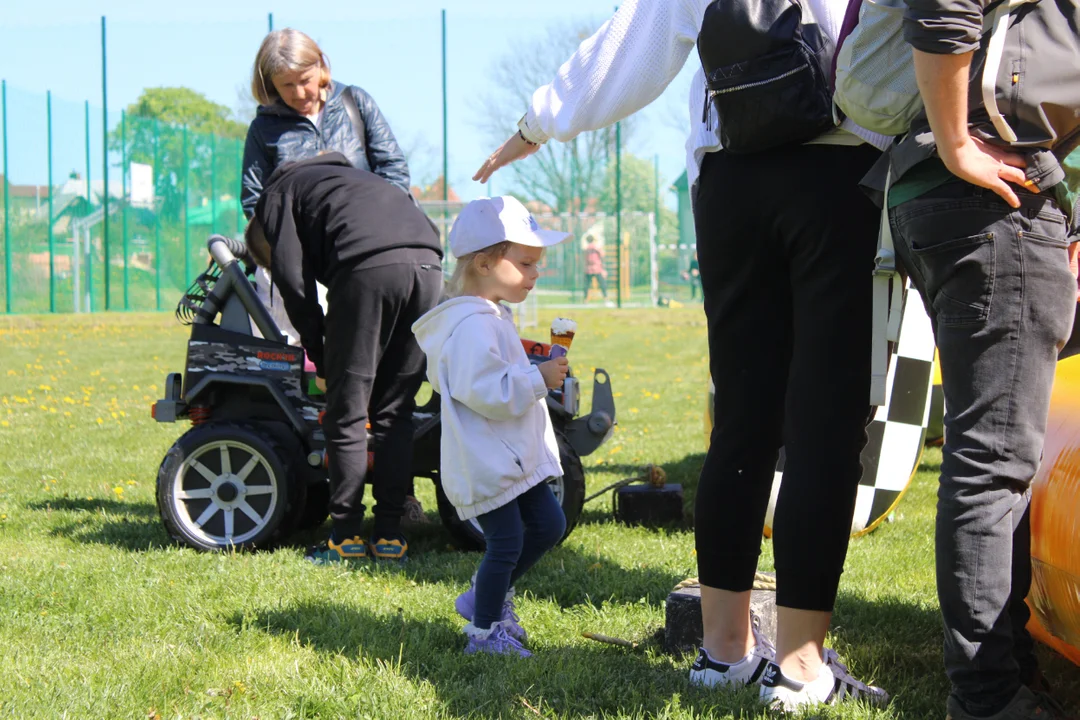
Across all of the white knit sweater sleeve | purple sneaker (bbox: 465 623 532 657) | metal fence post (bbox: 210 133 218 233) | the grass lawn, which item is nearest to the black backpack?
the white knit sweater sleeve

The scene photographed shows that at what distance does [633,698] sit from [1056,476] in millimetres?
1015

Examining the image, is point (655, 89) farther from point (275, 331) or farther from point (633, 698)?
point (275, 331)

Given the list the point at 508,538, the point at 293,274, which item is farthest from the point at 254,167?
the point at 508,538

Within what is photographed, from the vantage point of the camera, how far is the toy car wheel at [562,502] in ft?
12.8

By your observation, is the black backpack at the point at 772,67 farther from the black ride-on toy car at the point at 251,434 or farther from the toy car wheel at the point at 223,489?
the toy car wheel at the point at 223,489

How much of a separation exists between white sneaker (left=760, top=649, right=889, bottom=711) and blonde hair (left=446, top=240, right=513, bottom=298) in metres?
1.28

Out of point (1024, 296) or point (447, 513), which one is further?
point (447, 513)

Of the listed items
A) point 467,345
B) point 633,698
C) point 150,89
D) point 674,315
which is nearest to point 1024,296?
point 633,698

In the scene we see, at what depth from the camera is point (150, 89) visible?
68500 mm

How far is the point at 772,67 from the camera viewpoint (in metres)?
2.06

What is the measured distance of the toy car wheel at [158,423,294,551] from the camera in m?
3.99

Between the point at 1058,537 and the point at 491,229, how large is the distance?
4.97 feet

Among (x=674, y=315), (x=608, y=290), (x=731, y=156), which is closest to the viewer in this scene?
(x=731, y=156)

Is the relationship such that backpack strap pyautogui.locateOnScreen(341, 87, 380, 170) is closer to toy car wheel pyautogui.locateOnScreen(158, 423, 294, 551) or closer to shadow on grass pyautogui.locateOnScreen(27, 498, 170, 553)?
toy car wheel pyautogui.locateOnScreen(158, 423, 294, 551)
